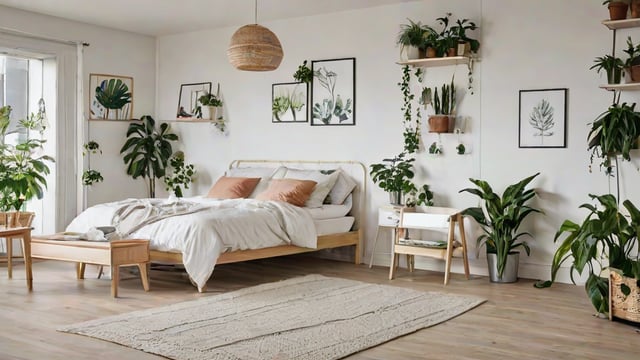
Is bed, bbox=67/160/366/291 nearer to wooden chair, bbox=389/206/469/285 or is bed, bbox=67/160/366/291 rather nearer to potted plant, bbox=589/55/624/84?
wooden chair, bbox=389/206/469/285

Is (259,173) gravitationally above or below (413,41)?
below

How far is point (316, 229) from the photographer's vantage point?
22.8 feet

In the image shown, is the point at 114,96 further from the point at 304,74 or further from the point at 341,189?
the point at 341,189

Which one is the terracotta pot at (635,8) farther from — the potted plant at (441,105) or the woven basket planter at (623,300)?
the woven basket planter at (623,300)

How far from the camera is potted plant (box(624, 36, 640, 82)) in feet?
19.2

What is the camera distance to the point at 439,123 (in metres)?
6.90

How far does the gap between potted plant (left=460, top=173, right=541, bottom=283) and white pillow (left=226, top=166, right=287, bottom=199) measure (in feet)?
7.56

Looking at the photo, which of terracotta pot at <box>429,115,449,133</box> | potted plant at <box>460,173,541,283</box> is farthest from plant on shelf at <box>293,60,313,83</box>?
potted plant at <box>460,173,541,283</box>

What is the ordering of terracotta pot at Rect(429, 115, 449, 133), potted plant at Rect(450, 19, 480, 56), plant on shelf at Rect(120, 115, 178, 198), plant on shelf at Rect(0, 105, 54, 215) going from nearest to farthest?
potted plant at Rect(450, 19, 480, 56), terracotta pot at Rect(429, 115, 449, 133), plant on shelf at Rect(0, 105, 54, 215), plant on shelf at Rect(120, 115, 178, 198)

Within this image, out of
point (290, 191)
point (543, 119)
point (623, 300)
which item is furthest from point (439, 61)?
point (623, 300)

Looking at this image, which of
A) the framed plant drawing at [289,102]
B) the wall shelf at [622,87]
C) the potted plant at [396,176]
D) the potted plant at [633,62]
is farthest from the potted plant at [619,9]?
the framed plant drawing at [289,102]

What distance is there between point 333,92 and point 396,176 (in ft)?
4.28

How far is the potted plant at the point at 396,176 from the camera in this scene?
23.3 ft

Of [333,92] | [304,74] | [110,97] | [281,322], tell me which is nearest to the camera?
[281,322]
